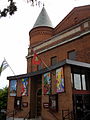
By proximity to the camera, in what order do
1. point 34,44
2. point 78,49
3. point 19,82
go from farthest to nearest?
1. point 34,44
2. point 19,82
3. point 78,49

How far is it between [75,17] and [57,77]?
1004 cm

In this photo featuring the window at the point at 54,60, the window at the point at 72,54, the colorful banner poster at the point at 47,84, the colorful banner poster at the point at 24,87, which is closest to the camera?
the colorful banner poster at the point at 47,84

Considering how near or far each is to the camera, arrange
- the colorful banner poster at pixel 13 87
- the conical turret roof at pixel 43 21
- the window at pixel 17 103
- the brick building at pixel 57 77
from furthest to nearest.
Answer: the conical turret roof at pixel 43 21
the colorful banner poster at pixel 13 87
the window at pixel 17 103
the brick building at pixel 57 77

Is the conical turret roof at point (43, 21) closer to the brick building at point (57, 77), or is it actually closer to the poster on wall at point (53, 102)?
the brick building at point (57, 77)

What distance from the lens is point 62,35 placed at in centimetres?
2017

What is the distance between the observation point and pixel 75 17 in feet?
69.8

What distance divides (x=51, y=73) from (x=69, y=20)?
9.38 metres

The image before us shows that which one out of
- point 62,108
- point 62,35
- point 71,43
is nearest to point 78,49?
point 71,43

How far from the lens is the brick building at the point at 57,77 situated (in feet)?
44.2

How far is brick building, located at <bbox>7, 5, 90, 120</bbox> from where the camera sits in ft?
44.2

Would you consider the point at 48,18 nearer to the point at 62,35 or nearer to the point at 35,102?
the point at 62,35

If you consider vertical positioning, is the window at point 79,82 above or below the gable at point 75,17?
below

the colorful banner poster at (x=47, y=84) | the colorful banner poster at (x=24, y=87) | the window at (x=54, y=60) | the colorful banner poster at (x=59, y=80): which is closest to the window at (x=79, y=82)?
the colorful banner poster at (x=59, y=80)

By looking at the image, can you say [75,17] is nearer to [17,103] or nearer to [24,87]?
[24,87]
